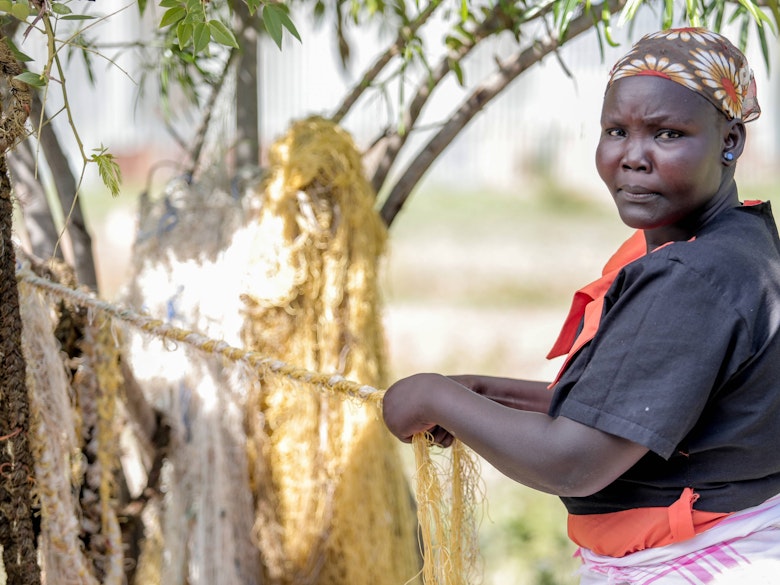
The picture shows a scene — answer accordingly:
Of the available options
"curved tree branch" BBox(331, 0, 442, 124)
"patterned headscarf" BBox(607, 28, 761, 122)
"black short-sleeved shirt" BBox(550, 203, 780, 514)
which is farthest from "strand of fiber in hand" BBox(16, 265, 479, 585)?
"curved tree branch" BBox(331, 0, 442, 124)

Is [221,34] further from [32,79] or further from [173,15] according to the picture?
[32,79]

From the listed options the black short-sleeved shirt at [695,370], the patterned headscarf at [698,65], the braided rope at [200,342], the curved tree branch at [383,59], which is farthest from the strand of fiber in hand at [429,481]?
the curved tree branch at [383,59]

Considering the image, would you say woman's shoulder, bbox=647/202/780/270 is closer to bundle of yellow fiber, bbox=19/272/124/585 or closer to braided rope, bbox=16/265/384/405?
braided rope, bbox=16/265/384/405

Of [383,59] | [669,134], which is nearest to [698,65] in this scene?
[669,134]

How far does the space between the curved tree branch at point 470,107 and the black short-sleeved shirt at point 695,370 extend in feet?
3.12

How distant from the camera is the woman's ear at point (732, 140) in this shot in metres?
0.96

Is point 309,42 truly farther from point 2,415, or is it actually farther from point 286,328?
point 2,415

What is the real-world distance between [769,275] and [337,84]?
6290mm

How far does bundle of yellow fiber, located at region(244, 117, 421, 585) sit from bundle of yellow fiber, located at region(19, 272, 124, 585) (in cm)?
34

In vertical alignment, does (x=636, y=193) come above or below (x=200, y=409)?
below

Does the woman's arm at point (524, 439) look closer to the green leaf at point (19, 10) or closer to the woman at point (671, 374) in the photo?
the woman at point (671, 374)

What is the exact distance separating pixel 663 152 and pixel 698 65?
3.8 inches

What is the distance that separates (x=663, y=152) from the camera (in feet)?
3.02

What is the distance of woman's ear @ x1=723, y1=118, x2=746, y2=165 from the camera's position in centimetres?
96
